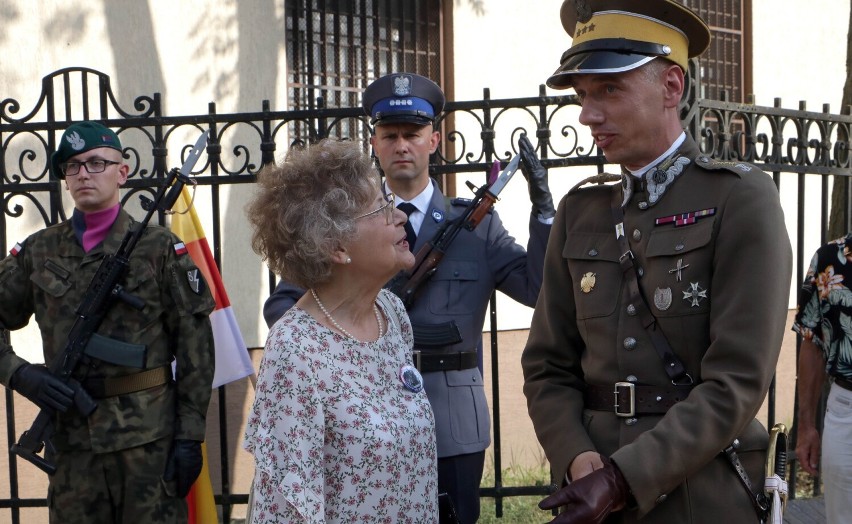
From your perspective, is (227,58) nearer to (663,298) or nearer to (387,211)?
(387,211)

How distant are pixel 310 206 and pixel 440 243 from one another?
1057mm

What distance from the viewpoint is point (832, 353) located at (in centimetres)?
440

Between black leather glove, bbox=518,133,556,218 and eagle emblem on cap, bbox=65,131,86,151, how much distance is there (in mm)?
1778

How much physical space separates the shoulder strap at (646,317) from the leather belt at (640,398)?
0.03m

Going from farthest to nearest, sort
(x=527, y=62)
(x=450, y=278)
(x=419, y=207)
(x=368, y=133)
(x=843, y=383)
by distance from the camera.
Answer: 1. (x=527, y=62)
2. (x=368, y=133)
3. (x=843, y=383)
4. (x=419, y=207)
5. (x=450, y=278)

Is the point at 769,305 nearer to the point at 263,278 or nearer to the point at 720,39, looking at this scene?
the point at 263,278

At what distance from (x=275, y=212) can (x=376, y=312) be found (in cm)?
Answer: 42

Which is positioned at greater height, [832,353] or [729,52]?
[729,52]

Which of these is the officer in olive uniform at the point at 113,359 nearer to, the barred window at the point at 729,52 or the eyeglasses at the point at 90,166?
the eyeglasses at the point at 90,166

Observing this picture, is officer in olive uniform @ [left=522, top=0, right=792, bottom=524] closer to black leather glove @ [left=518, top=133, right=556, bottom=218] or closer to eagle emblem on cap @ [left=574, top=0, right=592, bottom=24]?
eagle emblem on cap @ [left=574, top=0, right=592, bottom=24]

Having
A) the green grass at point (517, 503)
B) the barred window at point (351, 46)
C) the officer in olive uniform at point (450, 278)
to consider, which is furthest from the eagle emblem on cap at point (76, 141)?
the barred window at point (351, 46)

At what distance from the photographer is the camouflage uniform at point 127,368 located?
428 centimetres

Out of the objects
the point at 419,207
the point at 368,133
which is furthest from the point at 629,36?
the point at 368,133

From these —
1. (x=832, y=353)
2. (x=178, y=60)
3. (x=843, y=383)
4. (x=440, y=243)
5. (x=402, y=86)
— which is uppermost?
(x=178, y=60)
